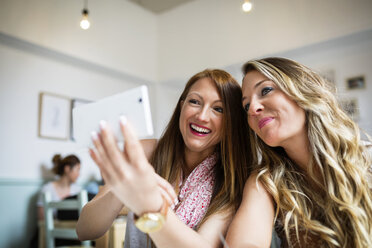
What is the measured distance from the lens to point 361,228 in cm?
95

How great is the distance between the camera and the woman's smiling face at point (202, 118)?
49.2 inches

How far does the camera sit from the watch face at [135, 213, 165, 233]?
26.0 inches

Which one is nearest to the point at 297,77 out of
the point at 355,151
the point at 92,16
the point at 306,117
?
the point at 306,117

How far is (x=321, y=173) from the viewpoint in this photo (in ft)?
3.70

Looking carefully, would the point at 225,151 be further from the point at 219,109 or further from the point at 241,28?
the point at 241,28

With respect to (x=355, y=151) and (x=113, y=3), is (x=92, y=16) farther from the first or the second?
(x=355, y=151)

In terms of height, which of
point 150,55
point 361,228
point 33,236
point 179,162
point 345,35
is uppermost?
point 150,55

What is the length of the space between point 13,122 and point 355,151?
3.45 metres

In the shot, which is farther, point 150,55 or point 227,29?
point 150,55

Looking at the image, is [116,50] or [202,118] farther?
[116,50]

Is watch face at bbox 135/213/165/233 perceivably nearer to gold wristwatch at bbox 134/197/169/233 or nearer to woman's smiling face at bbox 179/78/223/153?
gold wristwatch at bbox 134/197/169/233

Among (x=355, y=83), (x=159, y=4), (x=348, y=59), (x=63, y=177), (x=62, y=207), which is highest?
(x=159, y=4)

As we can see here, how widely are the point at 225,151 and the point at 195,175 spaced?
0.48ft

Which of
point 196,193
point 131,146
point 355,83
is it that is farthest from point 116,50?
point 131,146
